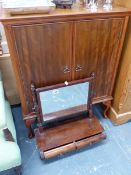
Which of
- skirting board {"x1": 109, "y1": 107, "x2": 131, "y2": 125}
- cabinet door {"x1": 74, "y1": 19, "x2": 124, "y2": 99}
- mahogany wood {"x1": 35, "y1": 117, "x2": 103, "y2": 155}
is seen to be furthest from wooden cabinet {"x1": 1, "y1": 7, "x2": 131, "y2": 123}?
skirting board {"x1": 109, "y1": 107, "x2": 131, "y2": 125}

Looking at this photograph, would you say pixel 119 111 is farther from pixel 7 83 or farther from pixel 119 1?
pixel 7 83

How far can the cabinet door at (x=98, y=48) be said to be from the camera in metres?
1.18

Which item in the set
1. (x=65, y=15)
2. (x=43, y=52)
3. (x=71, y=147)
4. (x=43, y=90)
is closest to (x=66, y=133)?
(x=71, y=147)

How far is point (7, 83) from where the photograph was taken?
1.76 meters

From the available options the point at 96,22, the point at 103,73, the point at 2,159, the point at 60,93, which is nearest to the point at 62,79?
the point at 60,93

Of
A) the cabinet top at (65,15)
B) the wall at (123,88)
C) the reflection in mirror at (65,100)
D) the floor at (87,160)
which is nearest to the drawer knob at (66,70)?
the reflection in mirror at (65,100)

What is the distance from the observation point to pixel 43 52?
1163 mm

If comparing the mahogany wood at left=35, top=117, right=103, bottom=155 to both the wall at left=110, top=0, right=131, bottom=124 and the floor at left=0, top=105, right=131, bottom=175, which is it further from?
the wall at left=110, top=0, right=131, bottom=124

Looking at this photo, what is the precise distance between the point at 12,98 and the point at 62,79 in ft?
2.64

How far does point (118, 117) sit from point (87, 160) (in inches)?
21.1

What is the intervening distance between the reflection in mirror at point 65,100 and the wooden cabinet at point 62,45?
0.08 meters

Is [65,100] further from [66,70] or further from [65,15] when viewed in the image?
[65,15]

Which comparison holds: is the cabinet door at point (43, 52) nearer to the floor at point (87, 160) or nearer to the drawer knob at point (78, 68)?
the drawer knob at point (78, 68)

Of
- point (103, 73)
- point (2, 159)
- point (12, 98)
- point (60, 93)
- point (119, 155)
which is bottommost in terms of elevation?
point (119, 155)
